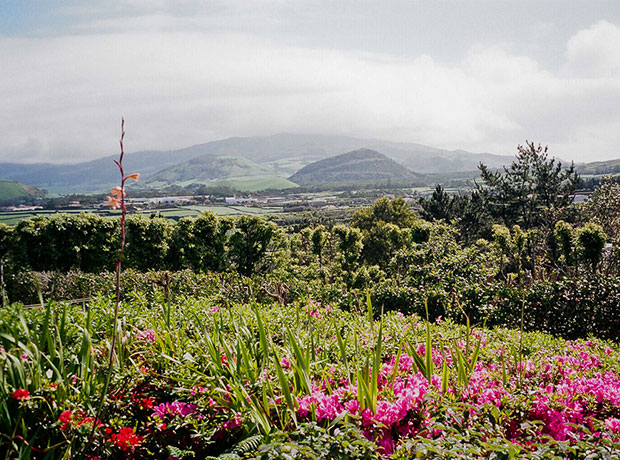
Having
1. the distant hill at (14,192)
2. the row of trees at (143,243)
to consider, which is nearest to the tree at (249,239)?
the row of trees at (143,243)

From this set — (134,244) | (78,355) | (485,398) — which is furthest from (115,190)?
(134,244)

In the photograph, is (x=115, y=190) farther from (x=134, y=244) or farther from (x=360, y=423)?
(x=134, y=244)

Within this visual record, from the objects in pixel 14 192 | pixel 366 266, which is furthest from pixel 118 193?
pixel 14 192

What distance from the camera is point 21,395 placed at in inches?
68.3

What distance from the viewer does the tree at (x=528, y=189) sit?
32.9 meters

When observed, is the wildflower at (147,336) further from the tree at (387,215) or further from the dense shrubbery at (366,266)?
the tree at (387,215)

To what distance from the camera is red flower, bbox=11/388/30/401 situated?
1.72m

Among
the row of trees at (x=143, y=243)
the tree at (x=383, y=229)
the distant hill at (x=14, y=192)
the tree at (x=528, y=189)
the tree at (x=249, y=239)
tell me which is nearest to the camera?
the row of trees at (x=143, y=243)

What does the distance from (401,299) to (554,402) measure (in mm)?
4733

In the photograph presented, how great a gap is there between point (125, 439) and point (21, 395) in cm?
48

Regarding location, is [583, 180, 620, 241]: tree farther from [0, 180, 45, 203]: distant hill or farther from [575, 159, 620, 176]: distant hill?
[0, 180, 45, 203]: distant hill

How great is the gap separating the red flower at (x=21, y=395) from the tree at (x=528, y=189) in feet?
117

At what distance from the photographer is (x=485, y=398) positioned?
212cm

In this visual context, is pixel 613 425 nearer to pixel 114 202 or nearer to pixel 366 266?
pixel 114 202
